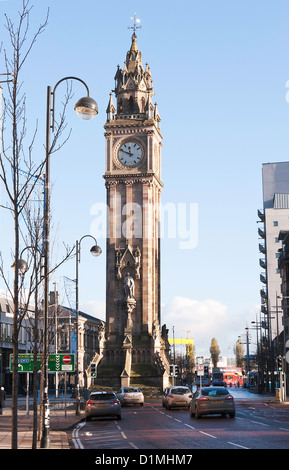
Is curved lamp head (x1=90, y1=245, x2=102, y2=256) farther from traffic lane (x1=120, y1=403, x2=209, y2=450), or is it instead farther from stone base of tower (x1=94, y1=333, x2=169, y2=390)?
stone base of tower (x1=94, y1=333, x2=169, y2=390)

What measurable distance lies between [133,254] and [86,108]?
2628 inches

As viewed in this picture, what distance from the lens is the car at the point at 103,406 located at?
39500 millimetres

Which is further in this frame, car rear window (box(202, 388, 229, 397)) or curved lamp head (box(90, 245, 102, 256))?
curved lamp head (box(90, 245, 102, 256))

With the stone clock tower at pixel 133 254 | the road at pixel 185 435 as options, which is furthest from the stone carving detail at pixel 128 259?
the road at pixel 185 435

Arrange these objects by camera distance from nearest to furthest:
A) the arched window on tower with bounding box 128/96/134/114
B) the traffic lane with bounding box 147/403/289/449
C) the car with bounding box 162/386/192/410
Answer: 1. the traffic lane with bounding box 147/403/289/449
2. the car with bounding box 162/386/192/410
3. the arched window on tower with bounding box 128/96/134/114

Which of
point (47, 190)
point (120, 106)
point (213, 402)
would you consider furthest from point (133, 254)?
point (47, 190)

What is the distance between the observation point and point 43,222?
22234mm

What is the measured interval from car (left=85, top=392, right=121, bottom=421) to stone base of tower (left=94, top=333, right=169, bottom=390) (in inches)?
1581

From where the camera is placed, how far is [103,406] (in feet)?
130

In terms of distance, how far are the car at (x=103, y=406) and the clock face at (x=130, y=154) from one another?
51.6 m

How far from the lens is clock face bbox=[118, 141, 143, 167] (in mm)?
89000

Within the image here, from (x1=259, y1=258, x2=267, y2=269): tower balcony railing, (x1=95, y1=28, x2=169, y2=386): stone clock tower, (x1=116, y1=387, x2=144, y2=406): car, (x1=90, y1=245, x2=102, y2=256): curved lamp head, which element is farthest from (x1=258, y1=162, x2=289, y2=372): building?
(x1=90, y1=245, x2=102, y2=256): curved lamp head
